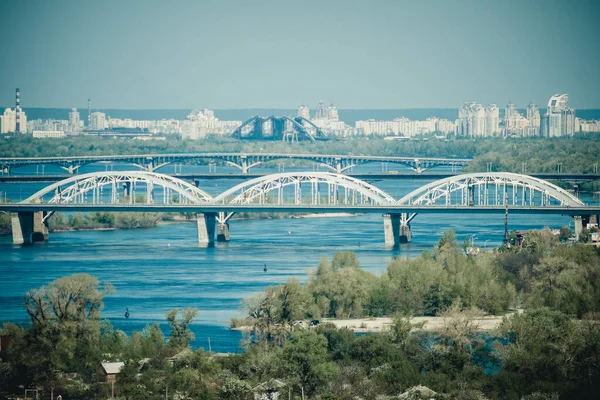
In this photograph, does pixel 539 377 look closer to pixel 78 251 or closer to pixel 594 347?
pixel 594 347

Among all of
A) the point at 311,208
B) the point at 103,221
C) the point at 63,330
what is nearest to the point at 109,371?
the point at 63,330

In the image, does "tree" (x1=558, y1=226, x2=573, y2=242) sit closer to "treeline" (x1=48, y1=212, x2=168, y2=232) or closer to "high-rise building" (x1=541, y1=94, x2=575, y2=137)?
"treeline" (x1=48, y1=212, x2=168, y2=232)

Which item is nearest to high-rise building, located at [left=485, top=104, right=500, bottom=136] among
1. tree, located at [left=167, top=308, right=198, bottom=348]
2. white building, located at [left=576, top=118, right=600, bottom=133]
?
white building, located at [left=576, top=118, right=600, bottom=133]

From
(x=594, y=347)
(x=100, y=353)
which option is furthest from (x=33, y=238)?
(x=594, y=347)

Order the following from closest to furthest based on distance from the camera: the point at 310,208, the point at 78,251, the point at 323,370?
1. the point at 323,370
2. the point at 78,251
3. the point at 310,208

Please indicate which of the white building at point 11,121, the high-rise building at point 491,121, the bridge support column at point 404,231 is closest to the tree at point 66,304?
the bridge support column at point 404,231

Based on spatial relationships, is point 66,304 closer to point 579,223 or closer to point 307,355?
point 307,355
